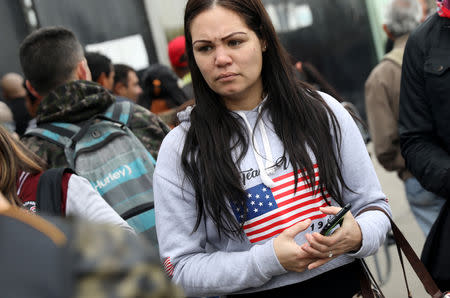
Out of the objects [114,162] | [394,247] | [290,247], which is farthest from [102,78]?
[394,247]

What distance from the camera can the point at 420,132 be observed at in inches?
119

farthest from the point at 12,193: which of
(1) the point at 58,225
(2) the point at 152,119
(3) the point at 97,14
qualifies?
(3) the point at 97,14

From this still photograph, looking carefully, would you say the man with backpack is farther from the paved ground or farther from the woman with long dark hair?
the paved ground

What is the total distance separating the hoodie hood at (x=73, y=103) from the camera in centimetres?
331

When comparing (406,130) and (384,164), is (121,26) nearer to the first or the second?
(384,164)

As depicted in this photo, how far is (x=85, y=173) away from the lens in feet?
10.2

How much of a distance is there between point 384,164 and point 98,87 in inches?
96.3

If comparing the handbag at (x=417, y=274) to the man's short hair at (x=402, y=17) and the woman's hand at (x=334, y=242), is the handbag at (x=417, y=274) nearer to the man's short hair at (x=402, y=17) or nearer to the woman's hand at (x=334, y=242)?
the woman's hand at (x=334, y=242)

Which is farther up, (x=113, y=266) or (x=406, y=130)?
(x=113, y=266)

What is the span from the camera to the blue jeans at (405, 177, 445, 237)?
421cm

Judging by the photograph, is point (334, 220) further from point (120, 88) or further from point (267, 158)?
point (120, 88)

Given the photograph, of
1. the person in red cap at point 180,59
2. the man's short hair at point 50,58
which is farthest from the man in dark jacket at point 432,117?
the person in red cap at point 180,59

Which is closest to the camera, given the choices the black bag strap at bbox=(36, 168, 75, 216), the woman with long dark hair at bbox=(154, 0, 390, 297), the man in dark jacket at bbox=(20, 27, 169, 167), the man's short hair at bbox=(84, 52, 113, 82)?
the woman with long dark hair at bbox=(154, 0, 390, 297)

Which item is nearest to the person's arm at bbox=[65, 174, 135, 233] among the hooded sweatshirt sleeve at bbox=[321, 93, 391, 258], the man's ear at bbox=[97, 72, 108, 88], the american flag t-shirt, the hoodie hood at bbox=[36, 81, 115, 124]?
the american flag t-shirt
